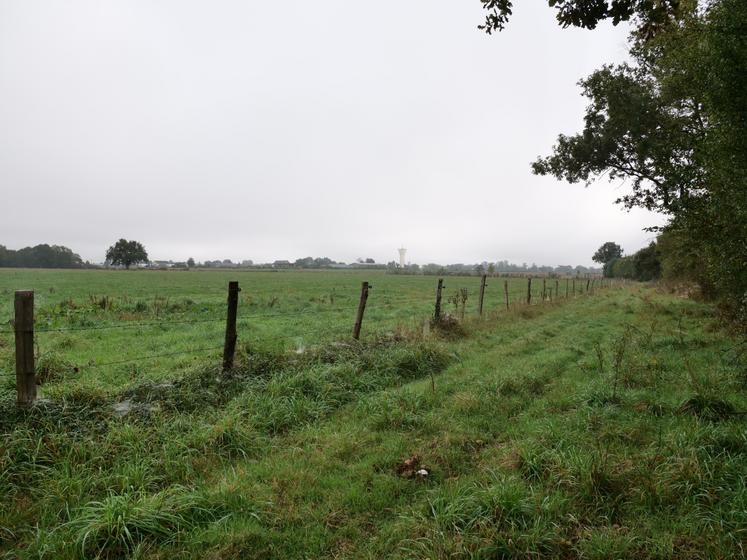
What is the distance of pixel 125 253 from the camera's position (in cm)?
12381

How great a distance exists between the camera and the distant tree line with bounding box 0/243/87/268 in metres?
140

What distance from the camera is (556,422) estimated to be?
562cm

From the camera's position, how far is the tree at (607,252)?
426 ft

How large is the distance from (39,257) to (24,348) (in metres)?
176

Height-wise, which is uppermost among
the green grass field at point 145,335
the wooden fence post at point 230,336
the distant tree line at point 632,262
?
the distant tree line at point 632,262

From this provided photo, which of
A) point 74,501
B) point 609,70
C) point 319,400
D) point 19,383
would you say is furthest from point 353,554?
point 609,70

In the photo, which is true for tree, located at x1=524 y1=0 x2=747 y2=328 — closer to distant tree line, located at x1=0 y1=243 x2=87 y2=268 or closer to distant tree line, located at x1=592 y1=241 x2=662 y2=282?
distant tree line, located at x1=592 y1=241 x2=662 y2=282

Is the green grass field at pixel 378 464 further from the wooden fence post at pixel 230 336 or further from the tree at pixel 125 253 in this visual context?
the tree at pixel 125 253

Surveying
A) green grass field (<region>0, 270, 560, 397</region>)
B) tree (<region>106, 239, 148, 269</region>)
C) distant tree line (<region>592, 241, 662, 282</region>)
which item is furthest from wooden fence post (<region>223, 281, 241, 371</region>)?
tree (<region>106, 239, 148, 269</region>)

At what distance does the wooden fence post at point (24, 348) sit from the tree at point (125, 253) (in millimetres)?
138218

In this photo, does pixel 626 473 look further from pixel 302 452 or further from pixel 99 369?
pixel 99 369

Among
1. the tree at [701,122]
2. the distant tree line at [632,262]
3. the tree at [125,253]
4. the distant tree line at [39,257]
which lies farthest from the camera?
the distant tree line at [39,257]

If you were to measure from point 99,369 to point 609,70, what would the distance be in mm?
19672

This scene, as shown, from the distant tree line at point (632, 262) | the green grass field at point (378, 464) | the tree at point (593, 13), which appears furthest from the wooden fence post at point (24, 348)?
the distant tree line at point (632, 262)
